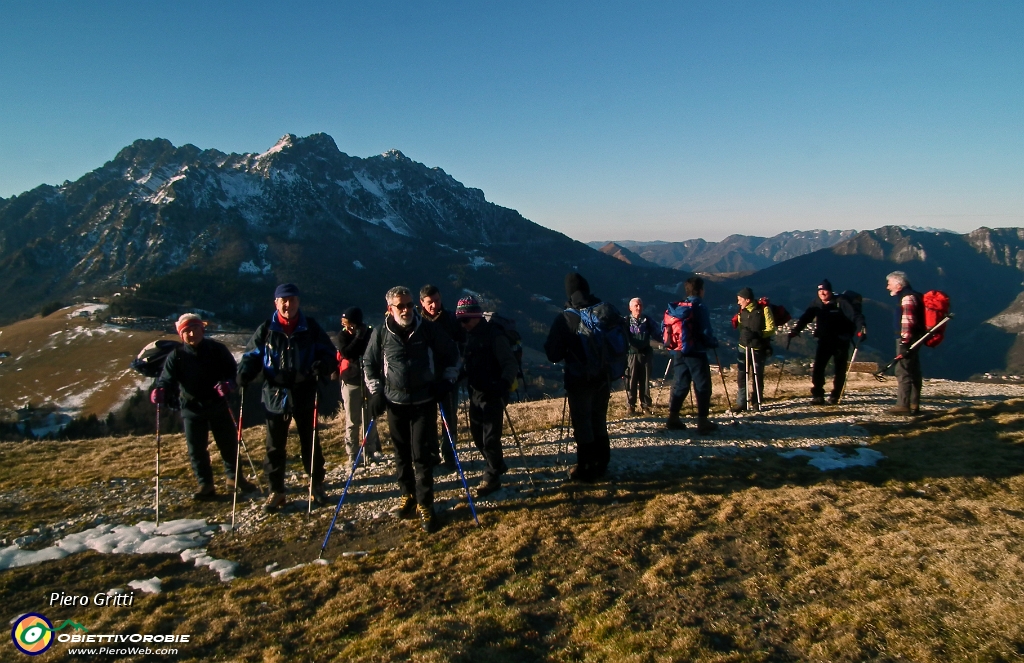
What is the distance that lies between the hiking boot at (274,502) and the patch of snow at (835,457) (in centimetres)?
936

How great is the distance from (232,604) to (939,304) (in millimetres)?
15637

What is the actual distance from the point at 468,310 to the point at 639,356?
22.7ft

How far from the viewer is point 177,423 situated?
6319 cm

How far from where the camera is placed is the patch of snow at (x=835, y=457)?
1009 cm

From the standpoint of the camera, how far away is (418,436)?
7969mm

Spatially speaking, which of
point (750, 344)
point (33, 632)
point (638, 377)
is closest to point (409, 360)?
point (33, 632)

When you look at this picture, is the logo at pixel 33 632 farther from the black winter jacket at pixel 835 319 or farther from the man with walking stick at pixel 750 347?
the black winter jacket at pixel 835 319

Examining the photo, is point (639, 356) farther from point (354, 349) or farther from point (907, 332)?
point (354, 349)

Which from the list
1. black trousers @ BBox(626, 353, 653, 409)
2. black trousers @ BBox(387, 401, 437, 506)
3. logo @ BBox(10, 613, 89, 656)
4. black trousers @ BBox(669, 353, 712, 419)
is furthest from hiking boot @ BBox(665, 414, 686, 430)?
logo @ BBox(10, 613, 89, 656)

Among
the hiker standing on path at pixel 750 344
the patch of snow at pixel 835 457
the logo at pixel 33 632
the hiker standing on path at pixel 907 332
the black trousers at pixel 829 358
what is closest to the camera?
the logo at pixel 33 632

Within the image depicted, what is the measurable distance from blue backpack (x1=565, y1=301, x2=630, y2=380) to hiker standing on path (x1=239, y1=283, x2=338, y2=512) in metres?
4.20

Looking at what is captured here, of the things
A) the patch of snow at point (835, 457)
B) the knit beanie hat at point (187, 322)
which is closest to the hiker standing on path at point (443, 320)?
the knit beanie hat at point (187, 322)

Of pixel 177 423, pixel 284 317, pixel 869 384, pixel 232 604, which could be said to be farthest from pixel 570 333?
pixel 177 423

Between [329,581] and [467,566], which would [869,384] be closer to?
[467,566]
